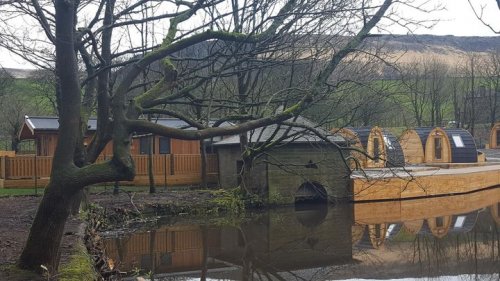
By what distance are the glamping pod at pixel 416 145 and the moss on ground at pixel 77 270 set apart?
32317 mm

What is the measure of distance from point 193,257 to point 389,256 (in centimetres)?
443

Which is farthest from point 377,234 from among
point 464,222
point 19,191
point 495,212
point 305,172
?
point 19,191

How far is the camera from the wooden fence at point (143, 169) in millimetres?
23812

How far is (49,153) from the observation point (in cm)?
2727

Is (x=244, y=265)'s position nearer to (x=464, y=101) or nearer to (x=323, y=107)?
(x=323, y=107)

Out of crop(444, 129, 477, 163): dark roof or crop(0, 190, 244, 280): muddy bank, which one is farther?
crop(444, 129, 477, 163): dark roof

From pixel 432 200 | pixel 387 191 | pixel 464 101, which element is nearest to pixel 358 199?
pixel 387 191

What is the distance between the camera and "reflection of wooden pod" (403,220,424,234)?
16477mm

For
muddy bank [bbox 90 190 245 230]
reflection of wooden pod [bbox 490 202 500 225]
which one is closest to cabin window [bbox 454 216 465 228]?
reflection of wooden pod [bbox 490 202 500 225]

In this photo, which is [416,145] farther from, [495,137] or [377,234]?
[377,234]

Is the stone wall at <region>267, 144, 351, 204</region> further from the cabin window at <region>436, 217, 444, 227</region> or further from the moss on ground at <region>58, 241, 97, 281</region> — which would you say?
the moss on ground at <region>58, 241, 97, 281</region>

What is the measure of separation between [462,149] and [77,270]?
33.5 meters

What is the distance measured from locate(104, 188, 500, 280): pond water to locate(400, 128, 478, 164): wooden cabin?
1622 cm

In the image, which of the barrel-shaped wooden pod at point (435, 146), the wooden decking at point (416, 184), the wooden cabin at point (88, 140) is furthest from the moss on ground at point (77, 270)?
the barrel-shaped wooden pod at point (435, 146)
